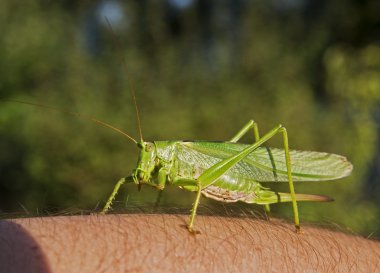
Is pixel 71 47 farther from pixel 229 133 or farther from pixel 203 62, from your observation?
pixel 229 133

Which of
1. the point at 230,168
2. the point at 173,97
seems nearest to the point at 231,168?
the point at 230,168

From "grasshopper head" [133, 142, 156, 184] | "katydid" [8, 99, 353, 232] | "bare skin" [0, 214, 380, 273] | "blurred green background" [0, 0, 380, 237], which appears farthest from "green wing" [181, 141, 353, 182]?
"blurred green background" [0, 0, 380, 237]

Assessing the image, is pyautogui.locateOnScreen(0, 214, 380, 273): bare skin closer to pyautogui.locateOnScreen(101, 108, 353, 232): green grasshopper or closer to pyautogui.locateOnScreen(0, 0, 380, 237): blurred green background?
pyautogui.locateOnScreen(101, 108, 353, 232): green grasshopper

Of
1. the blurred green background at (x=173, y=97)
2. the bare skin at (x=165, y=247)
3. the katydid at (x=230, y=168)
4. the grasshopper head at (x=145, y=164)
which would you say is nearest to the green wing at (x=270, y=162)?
the katydid at (x=230, y=168)

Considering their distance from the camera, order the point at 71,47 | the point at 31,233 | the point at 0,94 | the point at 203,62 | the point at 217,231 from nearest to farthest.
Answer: the point at 31,233 < the point at 217,231 < the point at 0,94 < the point at 71,47 < the point at 203,62

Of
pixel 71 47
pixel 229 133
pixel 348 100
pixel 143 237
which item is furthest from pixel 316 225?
pixel 71 47

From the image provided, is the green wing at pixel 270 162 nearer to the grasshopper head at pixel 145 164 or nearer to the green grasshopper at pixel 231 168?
the green grasshopper at pixel 231 168
